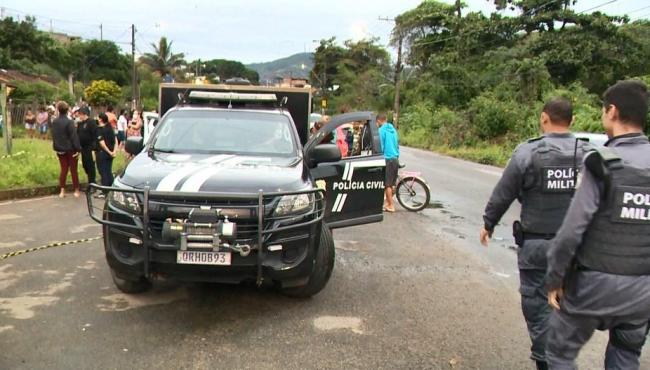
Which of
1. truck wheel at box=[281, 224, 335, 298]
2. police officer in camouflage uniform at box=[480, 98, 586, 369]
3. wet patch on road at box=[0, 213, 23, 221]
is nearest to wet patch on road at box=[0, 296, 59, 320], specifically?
truck wheel at box=[281, 224, 335, 298]

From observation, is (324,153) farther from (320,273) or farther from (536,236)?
(536,236)

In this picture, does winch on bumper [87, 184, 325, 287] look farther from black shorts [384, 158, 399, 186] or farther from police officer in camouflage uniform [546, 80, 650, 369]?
black shorts [384, 158, 399, 186]

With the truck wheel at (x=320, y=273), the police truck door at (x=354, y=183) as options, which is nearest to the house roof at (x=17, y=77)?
the police truck door at (x=354, y=183)

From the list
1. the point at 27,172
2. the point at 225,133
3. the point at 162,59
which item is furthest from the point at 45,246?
the point at 162,59

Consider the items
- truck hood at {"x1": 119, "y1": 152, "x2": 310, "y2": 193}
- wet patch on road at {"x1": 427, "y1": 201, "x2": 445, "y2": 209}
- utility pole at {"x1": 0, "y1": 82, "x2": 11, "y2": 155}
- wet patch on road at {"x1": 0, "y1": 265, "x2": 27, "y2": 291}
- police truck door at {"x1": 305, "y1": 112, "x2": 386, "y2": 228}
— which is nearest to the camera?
truck hood at {"x1": 119, "y1": 152, "x2": 310, "y2": 193}

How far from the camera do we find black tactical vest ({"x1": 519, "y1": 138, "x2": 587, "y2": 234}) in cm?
360

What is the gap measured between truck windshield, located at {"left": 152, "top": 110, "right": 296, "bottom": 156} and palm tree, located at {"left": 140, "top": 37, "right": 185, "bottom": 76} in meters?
71.6

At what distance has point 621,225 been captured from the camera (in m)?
2.70

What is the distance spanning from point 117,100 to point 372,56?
34.0 meters

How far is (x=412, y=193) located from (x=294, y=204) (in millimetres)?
6370

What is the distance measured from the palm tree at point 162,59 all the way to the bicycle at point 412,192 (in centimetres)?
6825

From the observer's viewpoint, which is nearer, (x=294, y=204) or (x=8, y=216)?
(x=294, y=204)

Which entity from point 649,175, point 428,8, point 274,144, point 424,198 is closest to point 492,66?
point 428,8

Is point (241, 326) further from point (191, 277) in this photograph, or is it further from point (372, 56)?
point (372, 56)
